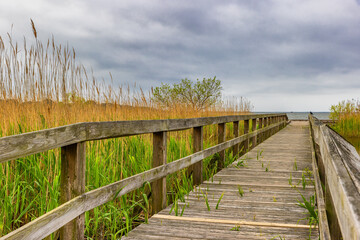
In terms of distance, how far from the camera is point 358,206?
0.85m

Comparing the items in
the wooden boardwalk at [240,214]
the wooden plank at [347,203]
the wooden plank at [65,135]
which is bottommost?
the wooden boardwalk at [240,214]

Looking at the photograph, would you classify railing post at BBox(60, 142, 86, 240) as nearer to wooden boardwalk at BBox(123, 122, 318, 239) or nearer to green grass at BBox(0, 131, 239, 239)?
green grass at BBox(0, 131, 239, 239)

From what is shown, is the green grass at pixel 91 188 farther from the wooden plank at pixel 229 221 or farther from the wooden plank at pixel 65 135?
the wooden plank at pixel 65 135

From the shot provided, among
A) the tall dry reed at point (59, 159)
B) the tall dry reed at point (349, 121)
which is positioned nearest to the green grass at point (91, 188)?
the tall dry reed at point (59, 159)

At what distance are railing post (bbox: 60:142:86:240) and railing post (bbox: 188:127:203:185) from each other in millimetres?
2829

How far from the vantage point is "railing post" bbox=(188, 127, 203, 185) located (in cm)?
496

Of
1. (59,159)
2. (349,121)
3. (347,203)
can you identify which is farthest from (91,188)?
(349,121)

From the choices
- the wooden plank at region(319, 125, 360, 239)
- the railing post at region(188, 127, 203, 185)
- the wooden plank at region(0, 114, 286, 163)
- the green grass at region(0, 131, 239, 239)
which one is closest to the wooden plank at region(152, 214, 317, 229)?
the green grass at region(0, 131, 239, 239)

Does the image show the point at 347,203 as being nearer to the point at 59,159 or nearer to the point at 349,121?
the point at 59,159

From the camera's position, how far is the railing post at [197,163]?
4961 mm

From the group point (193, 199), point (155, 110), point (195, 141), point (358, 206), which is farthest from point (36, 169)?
point (155, 110)

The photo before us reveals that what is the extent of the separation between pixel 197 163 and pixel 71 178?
2997 millimetres

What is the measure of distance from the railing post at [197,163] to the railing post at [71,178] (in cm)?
283

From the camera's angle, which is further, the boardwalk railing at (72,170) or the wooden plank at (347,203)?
the boardwalk railing at (72,170)
